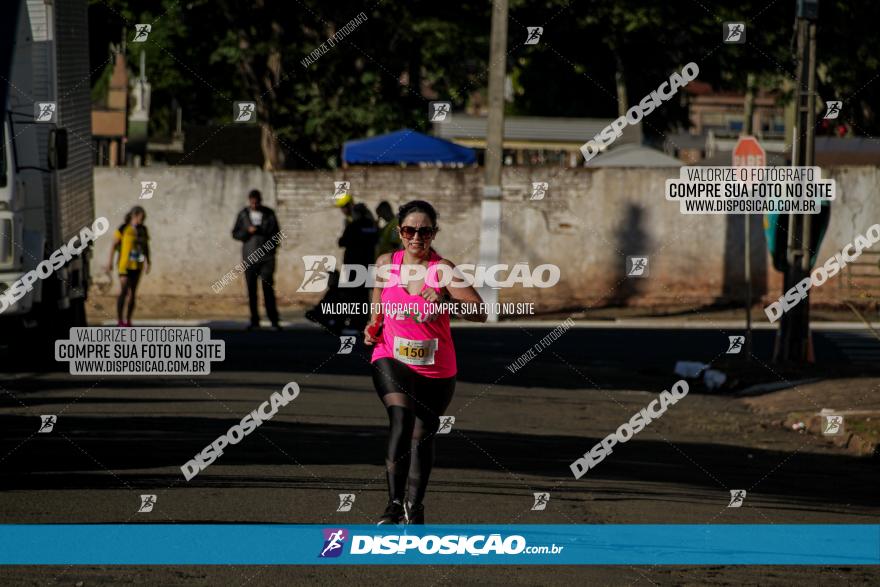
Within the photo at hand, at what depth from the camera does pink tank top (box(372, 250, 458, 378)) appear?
29.8ft

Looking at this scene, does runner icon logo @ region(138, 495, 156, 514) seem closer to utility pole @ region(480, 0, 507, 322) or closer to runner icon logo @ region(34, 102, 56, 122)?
runner icon logo @ region(34, 102, 56, 122)

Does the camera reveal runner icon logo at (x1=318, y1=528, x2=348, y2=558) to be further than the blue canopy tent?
No

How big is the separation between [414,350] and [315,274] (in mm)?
22822

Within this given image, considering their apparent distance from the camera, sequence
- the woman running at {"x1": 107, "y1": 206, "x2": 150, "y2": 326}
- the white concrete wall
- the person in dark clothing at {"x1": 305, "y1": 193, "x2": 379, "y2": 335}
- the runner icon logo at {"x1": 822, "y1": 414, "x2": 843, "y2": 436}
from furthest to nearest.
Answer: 1. the white concrete wall
2. the person in dark clothing at {"x1": 305, "y1": 193, "x2": 379, "y2": 335}
3. the woman running at {"x1": 107, "y1": 206, "x2": 150, "y2": 326}
4. the runner icon logo at {"x1": 822, "y1": 414, "x2": 843, "y2": 436}

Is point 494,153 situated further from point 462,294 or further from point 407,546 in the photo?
point 407,546

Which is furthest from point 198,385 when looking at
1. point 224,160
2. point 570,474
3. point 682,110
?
point 682,110

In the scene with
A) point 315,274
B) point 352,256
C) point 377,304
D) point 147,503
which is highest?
point 377,304

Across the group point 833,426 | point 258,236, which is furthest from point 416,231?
point 258,236

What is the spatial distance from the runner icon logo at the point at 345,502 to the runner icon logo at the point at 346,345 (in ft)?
34.4

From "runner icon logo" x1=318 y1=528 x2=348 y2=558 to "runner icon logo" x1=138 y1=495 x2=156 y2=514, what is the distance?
1154 mm

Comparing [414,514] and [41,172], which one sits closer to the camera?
[414,514]

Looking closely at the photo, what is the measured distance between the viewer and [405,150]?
32.3 meters

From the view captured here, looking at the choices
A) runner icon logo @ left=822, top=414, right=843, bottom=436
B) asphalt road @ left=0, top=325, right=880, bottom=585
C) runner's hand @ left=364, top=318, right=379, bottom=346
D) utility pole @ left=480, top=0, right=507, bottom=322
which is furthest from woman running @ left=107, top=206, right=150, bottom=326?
runner's hand @ left=364, top=318, right=379, bottom=346

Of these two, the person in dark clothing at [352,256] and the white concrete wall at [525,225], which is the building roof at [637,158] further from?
the person in dark clothing at [352,256]
